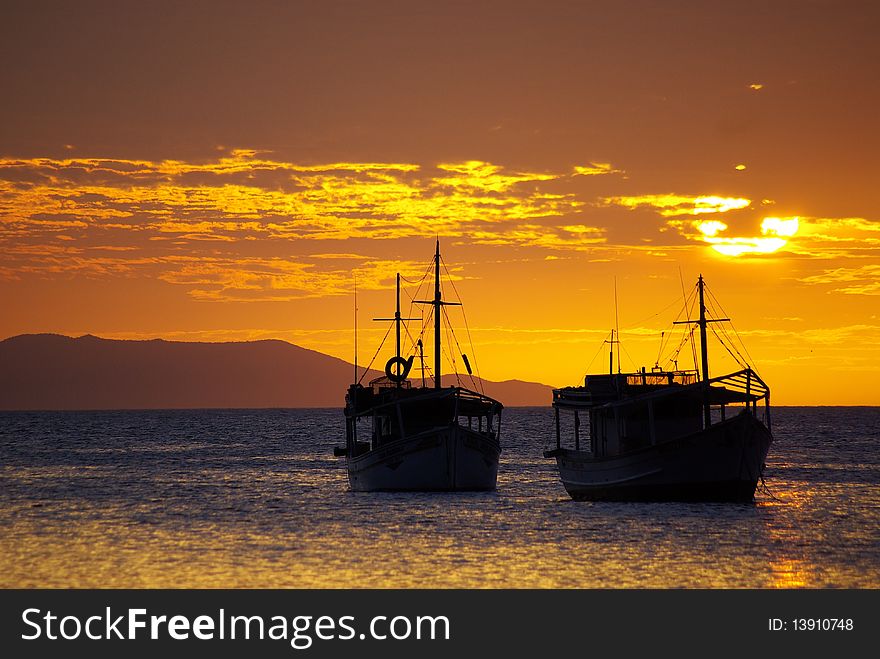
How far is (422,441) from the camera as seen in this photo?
55031 millimetres

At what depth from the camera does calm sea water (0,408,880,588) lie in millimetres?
28984

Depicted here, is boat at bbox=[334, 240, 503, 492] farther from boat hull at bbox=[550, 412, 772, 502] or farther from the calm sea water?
boat hull at bbox=[550, 412, 772, 502]

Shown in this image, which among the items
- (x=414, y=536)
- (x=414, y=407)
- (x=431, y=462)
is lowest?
(x=414, y=536)

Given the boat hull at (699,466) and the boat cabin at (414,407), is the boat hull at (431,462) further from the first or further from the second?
the boat hull at (699,466)

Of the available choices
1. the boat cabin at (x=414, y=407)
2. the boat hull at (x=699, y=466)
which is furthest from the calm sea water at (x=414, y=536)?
the boat cabin at (x=414, y=407)

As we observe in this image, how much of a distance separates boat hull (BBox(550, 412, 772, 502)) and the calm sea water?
39.2 inches

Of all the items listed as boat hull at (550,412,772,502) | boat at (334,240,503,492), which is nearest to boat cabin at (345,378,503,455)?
boat at (334,240,503,492)

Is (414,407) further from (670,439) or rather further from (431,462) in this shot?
(670,439)

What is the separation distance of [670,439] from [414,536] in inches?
596

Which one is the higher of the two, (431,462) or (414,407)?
(414,407)

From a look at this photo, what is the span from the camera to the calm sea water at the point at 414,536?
2898 centimetres

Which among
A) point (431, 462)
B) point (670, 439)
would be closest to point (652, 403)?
point (670, 439)

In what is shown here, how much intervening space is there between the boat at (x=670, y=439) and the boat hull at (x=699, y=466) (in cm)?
4
